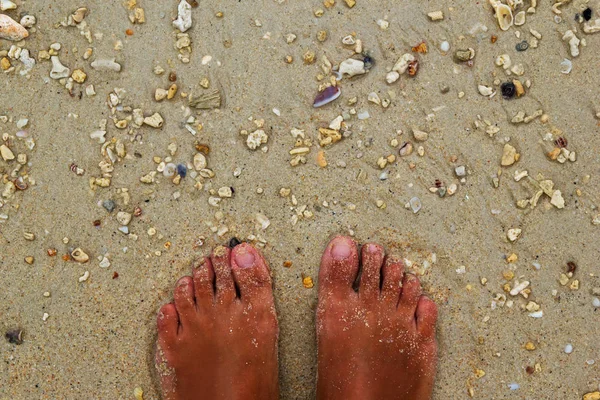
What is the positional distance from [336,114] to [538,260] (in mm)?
1000

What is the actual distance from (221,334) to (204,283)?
0.24 m

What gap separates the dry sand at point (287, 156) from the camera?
1845 millimetres

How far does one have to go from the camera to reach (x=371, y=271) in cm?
192

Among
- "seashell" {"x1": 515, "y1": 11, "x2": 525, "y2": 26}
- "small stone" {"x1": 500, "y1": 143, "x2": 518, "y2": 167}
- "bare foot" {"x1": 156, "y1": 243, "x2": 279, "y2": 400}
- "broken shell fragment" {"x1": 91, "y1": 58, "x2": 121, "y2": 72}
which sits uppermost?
"seashell" {"x1": 515, "y1": 11, "x2": 525, "y2": 26}

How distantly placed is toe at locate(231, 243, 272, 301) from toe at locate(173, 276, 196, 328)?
0.19m

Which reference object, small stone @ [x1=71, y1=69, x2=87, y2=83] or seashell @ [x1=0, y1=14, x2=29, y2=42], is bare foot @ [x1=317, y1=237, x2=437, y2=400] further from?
seashell @ [x1=0, y1=14, x2=29, y2=42]

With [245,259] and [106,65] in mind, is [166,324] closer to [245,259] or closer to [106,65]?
[245,259]

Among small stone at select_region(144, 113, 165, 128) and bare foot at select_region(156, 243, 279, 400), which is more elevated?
small stone at select_region(144, 113, 165, 128)

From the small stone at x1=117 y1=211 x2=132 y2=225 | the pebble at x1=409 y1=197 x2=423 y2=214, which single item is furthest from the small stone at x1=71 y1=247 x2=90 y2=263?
the pebble at x1=409 y1=197 x2=423 y2=214

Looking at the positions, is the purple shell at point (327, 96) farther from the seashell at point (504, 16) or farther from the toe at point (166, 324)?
the toe at point (166, 324)

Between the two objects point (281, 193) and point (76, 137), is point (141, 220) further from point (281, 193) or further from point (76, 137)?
point (281, 193)

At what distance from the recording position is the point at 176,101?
72.8 inches

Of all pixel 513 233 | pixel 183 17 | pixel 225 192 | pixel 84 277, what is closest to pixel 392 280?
pixel 513 233

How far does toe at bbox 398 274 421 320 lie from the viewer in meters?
1.91
